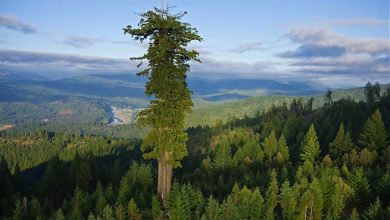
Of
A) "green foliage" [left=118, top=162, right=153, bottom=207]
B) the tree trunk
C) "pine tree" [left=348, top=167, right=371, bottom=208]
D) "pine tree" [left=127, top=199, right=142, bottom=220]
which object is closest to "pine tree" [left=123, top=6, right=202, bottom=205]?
the tree trunk

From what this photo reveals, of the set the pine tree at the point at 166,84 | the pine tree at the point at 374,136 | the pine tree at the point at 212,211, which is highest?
the pine tree at the point at 166,84

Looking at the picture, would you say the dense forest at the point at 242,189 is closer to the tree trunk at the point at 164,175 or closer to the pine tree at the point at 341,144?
the pine tree at the point at 341,144

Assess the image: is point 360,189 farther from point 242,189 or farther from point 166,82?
point 166,82

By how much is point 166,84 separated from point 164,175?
29.8 feet

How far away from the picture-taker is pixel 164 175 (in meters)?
41.5

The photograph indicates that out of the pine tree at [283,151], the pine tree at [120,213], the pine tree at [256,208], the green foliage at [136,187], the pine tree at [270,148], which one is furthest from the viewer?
the pine tree at [270,148]

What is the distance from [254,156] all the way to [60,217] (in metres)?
70.3

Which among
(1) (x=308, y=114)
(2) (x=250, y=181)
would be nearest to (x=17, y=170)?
(2) (x=250, y=181)

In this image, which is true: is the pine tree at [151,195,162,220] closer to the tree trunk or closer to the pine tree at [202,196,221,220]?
the tree trunk

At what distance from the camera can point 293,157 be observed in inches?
4429

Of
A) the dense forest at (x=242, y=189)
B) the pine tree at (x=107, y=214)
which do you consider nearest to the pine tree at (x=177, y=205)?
the dense forest at (x=242, y=189)

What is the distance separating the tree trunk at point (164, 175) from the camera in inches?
1609

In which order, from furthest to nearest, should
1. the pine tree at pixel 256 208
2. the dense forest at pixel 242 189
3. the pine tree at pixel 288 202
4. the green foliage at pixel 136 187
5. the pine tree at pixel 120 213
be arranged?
the green foliage at pixel 136 187, the pine tree at pixel 288 202, the dense forest at pixel 242 189, the pine tree at pixel 256 208, the pine tree at pixel 120 213

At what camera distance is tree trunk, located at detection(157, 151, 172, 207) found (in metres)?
40.9
